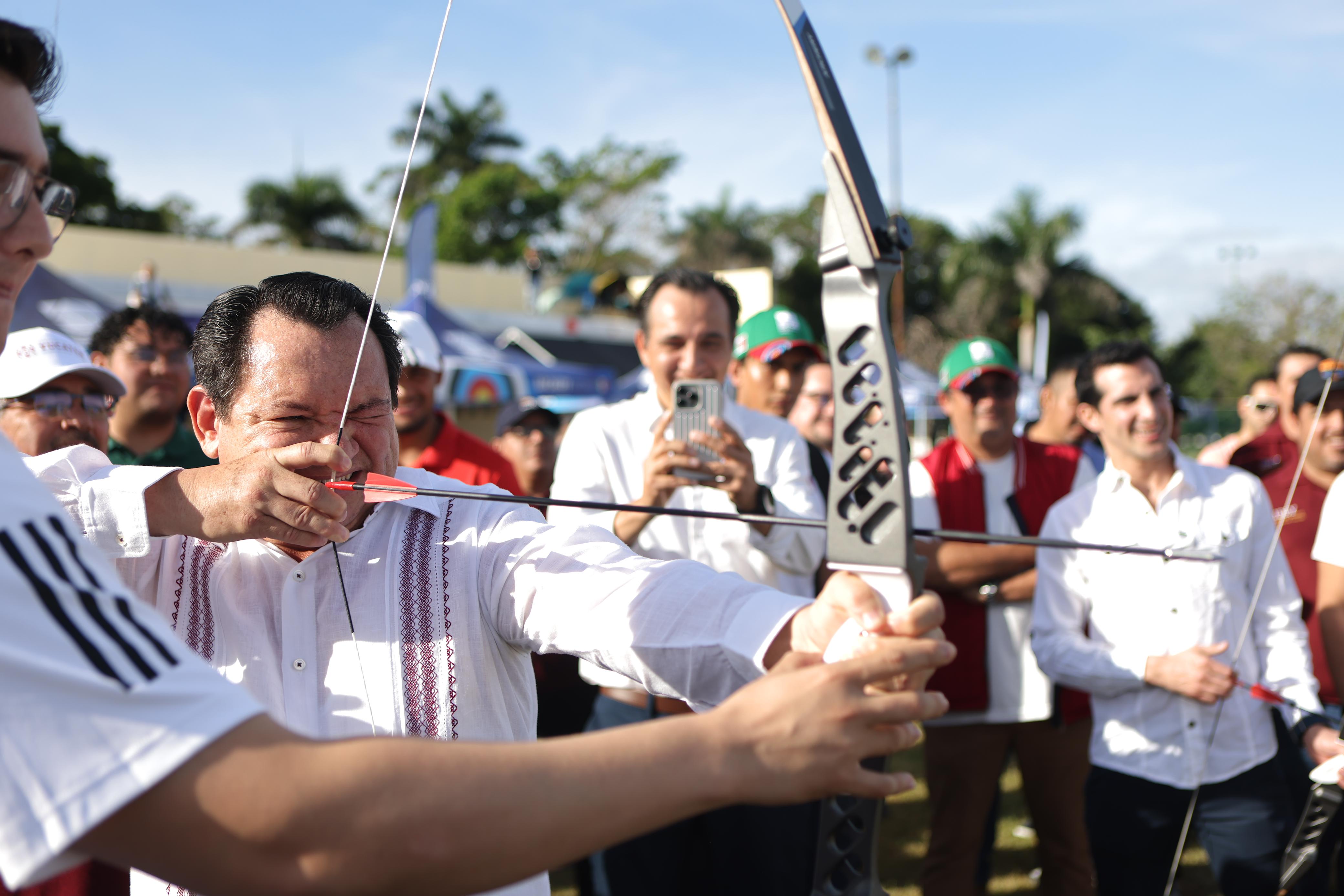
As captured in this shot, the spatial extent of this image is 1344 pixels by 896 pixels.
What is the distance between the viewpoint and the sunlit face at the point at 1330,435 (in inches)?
148

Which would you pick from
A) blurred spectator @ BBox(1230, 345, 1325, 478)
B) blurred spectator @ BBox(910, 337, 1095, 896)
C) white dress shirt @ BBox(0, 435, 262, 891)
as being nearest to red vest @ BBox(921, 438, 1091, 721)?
blurred spectator @ BBox(910, 337, 1095, 896)

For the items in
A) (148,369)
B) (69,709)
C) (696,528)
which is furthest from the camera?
(148,369)

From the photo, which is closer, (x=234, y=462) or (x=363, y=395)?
(x=234, y=462)

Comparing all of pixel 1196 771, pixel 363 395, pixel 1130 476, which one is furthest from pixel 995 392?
pixel 363 395

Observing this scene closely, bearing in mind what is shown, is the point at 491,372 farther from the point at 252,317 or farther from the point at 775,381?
the point at 252,317

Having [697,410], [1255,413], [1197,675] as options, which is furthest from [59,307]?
[1255,413]

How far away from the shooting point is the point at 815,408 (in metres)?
4.92

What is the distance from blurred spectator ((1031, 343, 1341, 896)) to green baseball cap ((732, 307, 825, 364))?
1.69 metres

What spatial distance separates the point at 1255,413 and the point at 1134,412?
394 cm

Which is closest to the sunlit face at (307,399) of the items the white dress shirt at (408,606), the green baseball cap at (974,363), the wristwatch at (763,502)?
the white dress shirt at (408,606)

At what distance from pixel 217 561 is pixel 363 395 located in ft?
1.21

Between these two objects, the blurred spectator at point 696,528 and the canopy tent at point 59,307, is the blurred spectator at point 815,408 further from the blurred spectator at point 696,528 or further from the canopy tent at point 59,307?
the canopy tent at point 59,307

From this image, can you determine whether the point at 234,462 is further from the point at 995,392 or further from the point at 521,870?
the point at 995,392

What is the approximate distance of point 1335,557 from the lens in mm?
2949
